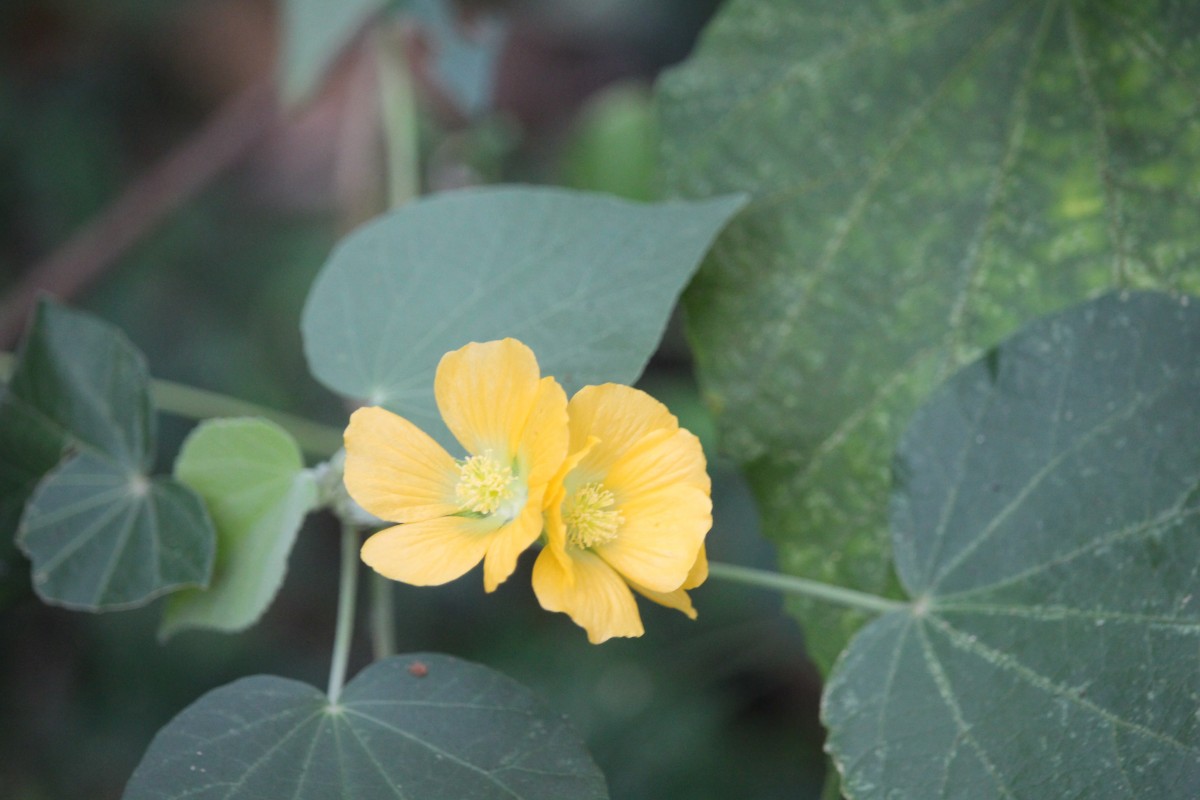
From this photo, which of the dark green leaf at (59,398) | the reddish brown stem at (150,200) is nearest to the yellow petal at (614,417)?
the dark green leaf at (59,398)

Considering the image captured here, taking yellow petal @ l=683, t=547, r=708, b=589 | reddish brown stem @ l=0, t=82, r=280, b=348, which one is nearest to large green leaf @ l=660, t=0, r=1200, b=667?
yellow petal @ l=683, t=547, r=708, b=589

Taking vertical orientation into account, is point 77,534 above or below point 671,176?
below

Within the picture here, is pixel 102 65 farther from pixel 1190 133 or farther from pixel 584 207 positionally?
pixel 1190 133

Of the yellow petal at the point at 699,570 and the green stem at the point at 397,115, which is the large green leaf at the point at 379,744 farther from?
the green stem at the point at 397,115

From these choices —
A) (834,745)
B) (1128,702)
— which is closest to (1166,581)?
(1128,702)

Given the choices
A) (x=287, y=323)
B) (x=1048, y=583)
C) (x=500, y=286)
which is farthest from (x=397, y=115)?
(x=1048, y=583)
